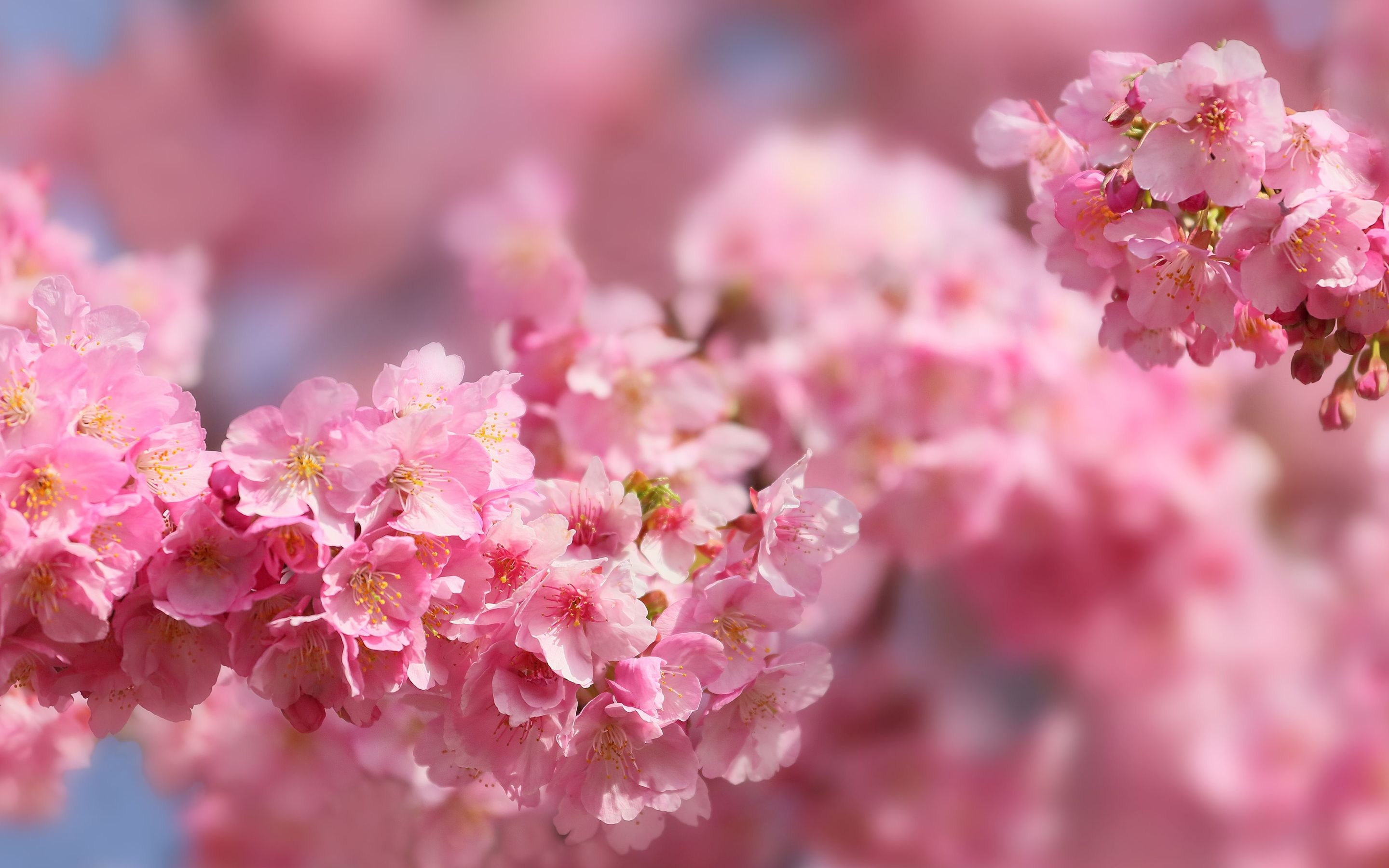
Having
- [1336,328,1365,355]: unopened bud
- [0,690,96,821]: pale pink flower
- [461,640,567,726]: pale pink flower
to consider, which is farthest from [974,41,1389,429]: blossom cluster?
[0,690,96,821]: pale pink flower

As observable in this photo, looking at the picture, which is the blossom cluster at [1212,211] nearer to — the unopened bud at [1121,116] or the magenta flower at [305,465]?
the unopened bud at [1121,116]

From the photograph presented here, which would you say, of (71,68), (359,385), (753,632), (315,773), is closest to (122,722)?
(753,632)

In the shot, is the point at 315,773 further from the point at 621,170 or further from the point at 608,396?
the point at 621,170

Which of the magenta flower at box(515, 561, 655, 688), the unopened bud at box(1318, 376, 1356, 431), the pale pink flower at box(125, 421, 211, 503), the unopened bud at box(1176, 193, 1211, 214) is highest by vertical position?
the unopened bud at box(1176, 193, 1211, 214)

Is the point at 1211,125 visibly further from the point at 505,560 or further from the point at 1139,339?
the point at 505,560

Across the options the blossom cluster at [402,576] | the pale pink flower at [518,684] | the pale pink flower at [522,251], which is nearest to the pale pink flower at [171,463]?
the blossom cluster at [402,576]

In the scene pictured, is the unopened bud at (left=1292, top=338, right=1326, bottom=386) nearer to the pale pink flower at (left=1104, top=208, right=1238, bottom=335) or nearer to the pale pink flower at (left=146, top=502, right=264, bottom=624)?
the pale pink flower at (left=1104, top=208, right=1238, bottom=335)

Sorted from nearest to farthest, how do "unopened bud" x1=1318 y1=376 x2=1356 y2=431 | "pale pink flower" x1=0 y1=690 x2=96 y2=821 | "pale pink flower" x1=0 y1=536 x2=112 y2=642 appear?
"pale pink flower" x1=0 y1=536 x2=112 y2=642
"unopened bud" x1=1318 y1=376 x2=1356 y2=431
"pale pink flower" x1=0 y1=690 x2=96 y2=821
